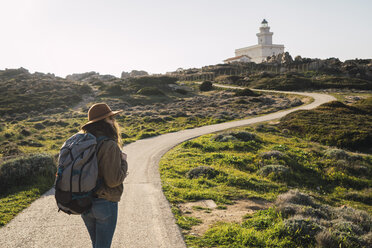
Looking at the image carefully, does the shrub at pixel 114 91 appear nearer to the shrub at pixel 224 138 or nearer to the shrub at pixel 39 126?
the shrub at pixel 39 126

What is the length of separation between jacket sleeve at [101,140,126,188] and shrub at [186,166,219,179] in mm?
7527

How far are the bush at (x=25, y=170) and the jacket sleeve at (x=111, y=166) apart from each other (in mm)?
8036

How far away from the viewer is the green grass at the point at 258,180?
5684 mm

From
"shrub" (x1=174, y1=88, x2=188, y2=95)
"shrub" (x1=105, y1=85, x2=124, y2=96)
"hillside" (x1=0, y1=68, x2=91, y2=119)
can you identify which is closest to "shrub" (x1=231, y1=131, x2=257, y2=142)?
"hillside" (x1=0, y1=68, x2=91, y2=119)

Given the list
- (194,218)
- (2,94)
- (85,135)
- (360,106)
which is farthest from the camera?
(2,94)

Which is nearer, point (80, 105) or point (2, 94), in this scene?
point (80, 105)

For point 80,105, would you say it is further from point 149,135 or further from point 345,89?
point 345,89

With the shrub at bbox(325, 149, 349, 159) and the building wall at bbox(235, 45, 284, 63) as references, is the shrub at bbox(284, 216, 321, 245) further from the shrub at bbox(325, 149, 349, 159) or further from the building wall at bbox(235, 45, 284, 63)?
the building wall at bbox(235, 45, 284, 63)

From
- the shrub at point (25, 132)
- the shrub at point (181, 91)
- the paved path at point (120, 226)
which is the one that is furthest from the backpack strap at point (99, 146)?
the shrub at point (181, 91)

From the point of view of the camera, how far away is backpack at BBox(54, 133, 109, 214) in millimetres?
3184

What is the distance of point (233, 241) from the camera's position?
5.54 metres

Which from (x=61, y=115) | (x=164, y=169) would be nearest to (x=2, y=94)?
(x=61, y=115)

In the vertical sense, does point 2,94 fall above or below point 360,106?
above

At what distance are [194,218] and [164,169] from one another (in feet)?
17.6
